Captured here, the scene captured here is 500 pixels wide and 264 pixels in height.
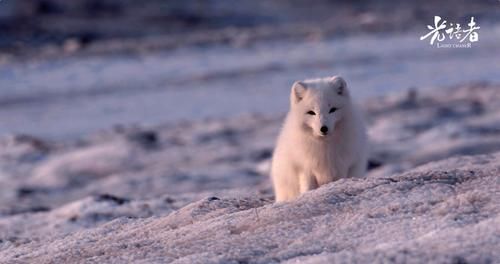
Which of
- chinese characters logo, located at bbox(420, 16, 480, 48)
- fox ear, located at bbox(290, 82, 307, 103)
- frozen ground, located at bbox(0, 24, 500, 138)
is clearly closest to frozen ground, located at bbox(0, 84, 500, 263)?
fox ear, located at bbox(290, 82, 307, 103)

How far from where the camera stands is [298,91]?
187 inches

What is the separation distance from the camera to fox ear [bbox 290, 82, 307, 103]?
4695 mm

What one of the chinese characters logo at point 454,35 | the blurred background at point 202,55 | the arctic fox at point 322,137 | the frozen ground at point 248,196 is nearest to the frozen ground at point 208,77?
the blurred background at point 202,55

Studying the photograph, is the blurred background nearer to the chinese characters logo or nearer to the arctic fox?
the chinese characters logo

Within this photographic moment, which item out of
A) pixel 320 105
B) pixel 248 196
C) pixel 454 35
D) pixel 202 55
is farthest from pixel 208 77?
pixel 320 105

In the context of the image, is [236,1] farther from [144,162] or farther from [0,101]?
[144,162]

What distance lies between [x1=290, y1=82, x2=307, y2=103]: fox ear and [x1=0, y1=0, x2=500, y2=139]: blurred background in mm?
8572

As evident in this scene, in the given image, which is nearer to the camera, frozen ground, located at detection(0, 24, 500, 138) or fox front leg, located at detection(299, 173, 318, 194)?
fox front leg, located at detection(299, 173, 318, 194)

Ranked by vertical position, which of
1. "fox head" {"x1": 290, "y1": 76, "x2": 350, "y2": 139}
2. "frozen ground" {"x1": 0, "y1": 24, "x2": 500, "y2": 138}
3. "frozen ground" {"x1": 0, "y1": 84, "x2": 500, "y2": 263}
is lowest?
"frozen ground" {"x1": 0, "y1": 24, "x2": 500, "y2": 138}

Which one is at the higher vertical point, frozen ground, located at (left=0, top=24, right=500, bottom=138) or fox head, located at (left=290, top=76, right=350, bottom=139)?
fox head, located at (left=290, top=76, right=350, bottom=139)

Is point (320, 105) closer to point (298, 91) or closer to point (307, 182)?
point (298, 91)

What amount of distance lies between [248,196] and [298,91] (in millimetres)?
669

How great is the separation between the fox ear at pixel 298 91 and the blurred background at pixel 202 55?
8.57 m

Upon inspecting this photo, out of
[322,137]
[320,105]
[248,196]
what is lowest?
[248,196]
